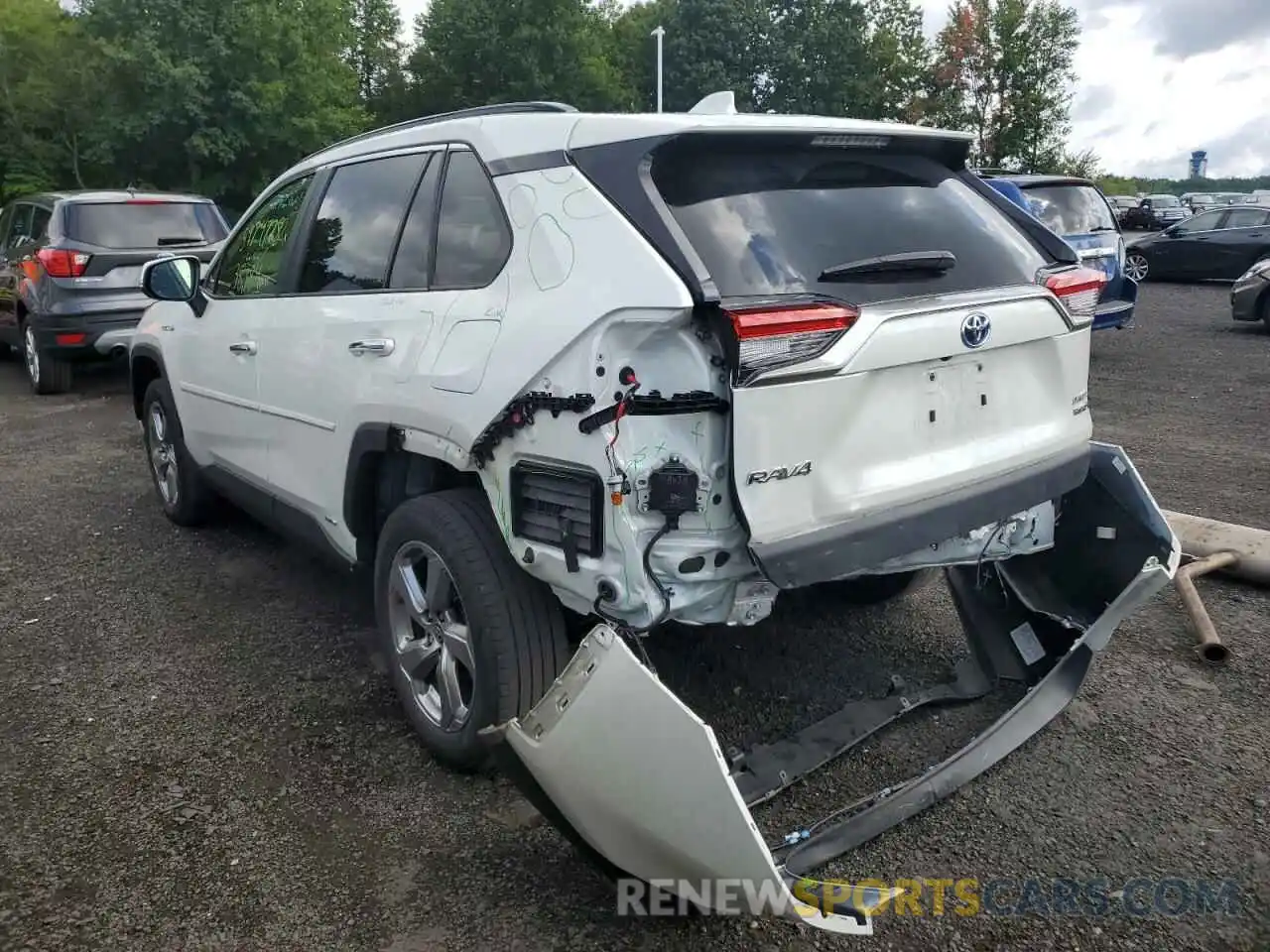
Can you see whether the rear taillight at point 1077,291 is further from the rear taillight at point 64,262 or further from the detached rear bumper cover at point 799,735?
the rear taillight at point 64,262

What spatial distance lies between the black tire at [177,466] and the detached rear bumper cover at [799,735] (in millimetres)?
Result: 3366

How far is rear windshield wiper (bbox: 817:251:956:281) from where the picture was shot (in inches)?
104

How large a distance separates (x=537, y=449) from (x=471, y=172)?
Answer: 986mm

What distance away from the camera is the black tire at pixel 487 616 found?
282cm

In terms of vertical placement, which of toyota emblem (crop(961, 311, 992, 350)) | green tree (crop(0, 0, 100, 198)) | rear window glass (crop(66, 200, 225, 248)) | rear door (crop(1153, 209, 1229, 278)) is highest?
green tree (crop(0, 0, 100, 198))

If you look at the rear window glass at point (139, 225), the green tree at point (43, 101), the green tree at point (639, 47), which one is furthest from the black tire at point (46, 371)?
→ the green tree at point (639, 47)

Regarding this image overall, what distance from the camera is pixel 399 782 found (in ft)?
10.3

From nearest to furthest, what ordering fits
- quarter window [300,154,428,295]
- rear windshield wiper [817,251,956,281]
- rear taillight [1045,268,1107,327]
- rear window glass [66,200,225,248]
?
rear windshield wiper [817,251,956,281] → rear taillight [1045,268,1107,327] → quarter window [300,154,428,295] → rear window glass [66,200,225,248]

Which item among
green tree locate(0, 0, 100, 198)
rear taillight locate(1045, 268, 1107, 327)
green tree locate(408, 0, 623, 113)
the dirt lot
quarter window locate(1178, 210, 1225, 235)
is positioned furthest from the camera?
green tree locate(408, 0, 623, 113)

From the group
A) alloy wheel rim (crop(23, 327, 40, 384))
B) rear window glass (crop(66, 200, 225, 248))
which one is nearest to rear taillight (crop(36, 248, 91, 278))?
rear window glass (crop(66, 200, 225, 248))

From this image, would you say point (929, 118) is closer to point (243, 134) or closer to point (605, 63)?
point (605, 63)

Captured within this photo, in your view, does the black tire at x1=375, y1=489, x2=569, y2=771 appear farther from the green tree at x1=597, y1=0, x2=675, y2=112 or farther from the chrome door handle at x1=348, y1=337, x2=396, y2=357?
the green tree at x1=597, y1=0, x2=675, y2=112

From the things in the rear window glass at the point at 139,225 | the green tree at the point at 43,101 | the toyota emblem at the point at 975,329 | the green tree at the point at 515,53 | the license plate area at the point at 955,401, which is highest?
the green tree at the point at 515,53

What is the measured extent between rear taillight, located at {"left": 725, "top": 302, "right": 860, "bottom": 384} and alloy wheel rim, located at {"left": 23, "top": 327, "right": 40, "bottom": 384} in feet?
29.8
